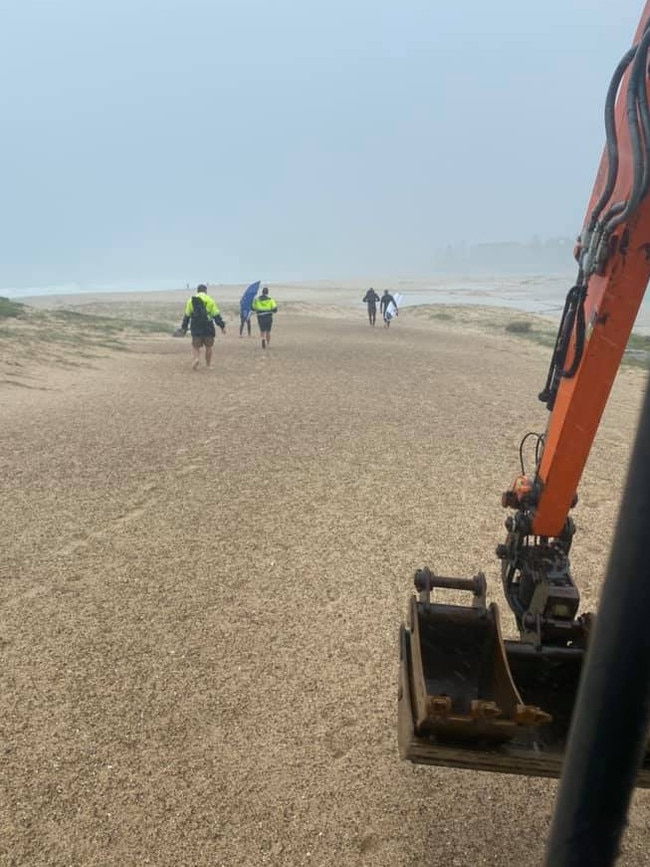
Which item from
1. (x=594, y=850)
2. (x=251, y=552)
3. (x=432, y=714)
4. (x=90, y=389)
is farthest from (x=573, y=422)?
(x=90, y=389)

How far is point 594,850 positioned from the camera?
1.02 metres

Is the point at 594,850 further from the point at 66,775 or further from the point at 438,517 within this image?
the point at 438,517

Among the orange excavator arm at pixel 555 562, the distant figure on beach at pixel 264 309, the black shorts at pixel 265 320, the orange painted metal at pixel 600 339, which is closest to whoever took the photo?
the orange excavator arm at pixel 555 562

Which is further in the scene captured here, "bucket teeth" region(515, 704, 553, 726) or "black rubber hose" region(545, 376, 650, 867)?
"bucket teeth" region(515, 704, 553, 726)

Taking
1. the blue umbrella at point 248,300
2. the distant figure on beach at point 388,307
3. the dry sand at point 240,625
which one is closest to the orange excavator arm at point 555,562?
A: the dry sand at point 240,625

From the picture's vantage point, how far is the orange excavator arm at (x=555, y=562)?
2.62 meters

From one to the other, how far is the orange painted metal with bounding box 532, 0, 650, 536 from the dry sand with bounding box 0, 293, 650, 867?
1.57 m

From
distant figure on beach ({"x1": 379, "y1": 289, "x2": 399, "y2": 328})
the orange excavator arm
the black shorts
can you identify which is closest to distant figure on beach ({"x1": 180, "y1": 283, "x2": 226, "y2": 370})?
the black shorts

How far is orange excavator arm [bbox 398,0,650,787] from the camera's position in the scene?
2619 millimetres

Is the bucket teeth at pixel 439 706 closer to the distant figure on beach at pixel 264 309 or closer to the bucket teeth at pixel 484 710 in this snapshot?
the bucket teeth at pixel 484 710

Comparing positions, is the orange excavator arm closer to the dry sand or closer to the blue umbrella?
the dry sand

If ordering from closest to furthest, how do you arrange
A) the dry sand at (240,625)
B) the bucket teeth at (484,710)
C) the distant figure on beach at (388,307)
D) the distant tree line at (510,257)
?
the bucket teeth at (484,710), the dry sand at (240,625), the distant figure on beach at (388,307), the distant tree line at (510,257)

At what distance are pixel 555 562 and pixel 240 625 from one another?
2245 mm

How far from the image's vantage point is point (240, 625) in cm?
482
